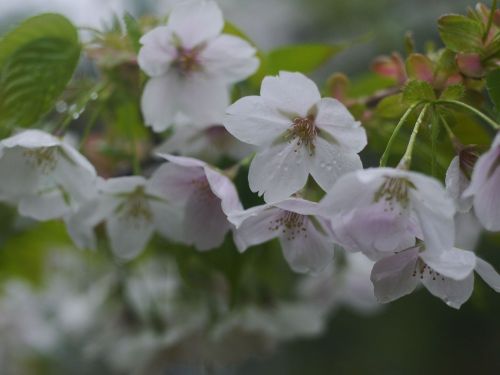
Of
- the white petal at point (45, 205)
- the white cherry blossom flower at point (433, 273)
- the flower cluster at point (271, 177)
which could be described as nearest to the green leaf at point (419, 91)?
the flower cluster at point (271, 177)

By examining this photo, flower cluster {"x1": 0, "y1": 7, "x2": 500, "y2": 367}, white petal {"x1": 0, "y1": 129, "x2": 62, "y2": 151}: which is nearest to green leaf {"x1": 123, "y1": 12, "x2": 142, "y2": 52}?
flower cluster {"x1": 0, "y1": 7, "x2": 500, "y2": 367}

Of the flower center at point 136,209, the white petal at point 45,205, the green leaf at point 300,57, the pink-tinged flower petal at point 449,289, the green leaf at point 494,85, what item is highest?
the green leaf at point 494,85

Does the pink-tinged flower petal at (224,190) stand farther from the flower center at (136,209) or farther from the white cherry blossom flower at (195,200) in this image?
the flower center at (136,209)

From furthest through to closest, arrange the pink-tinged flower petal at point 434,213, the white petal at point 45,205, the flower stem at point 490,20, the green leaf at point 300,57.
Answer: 1. the green leaf at point 300,57
2. the white petal at point 45,205
3. the flower stem at point 490,20
4. the pink-tinged flower petal at point 434,213

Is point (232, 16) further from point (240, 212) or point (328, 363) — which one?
point (240, 212)

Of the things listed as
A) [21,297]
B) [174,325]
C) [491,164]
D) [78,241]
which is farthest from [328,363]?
[491,164]

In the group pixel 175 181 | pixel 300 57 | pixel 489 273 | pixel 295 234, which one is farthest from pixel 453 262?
pixel 300 57

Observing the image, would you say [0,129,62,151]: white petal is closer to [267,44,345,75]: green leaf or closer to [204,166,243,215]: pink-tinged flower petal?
[204,166,243,215]: pink-tinged flower petal
